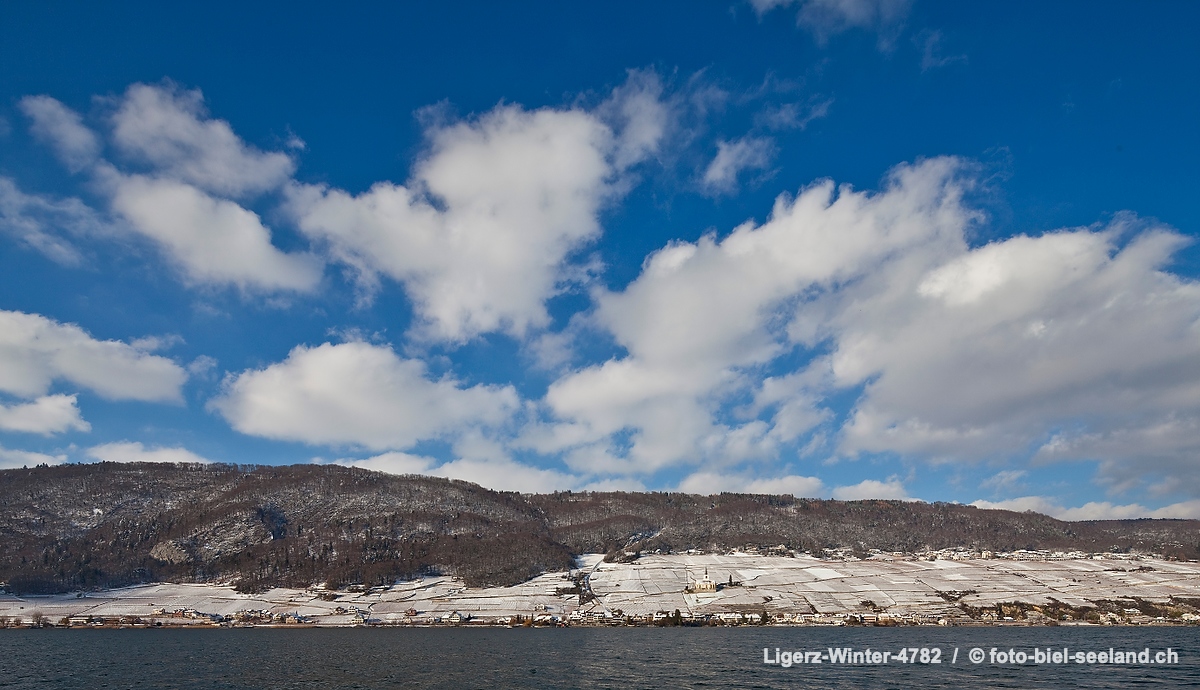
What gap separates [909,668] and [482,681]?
1987 inches

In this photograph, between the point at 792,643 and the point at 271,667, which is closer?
the point at 271,667

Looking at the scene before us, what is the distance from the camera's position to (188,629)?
618 ft

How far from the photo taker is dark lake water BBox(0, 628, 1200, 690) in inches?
2734

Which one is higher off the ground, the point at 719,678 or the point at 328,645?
the point at 719,678

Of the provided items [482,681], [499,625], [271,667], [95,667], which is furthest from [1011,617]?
[95,667]

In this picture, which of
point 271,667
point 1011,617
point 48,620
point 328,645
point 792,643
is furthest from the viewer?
point 48,620

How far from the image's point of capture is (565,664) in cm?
8850

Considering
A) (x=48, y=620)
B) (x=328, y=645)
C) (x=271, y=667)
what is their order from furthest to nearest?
(x=48, y=620) → (x=328, y=645) → (x=271, y=667)

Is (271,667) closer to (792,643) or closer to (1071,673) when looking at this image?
(792,643)

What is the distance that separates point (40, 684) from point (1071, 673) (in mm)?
113171

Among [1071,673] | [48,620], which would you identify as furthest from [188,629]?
[1071,673]

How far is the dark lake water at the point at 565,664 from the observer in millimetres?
69438

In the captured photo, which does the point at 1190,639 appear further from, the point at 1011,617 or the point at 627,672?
the point at 627,672

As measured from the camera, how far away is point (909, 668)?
259 ft
